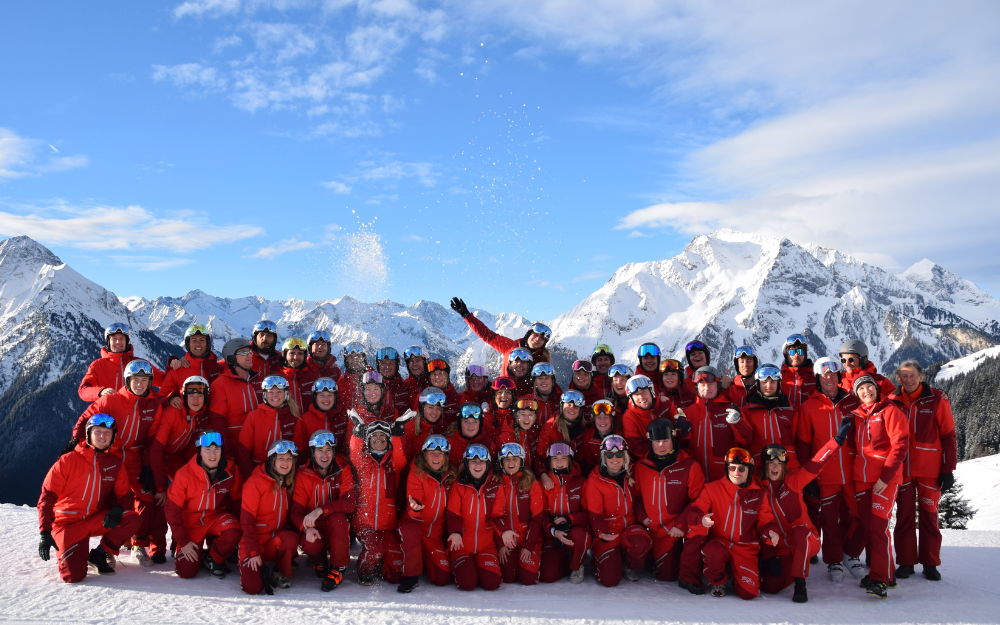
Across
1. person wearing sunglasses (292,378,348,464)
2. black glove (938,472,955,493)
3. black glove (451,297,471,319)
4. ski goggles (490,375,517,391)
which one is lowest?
black glove (938,472,955,493)

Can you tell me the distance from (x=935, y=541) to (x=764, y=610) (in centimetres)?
330

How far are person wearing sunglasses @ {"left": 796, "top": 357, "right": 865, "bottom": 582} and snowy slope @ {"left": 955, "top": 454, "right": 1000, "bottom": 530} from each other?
48.4 meters

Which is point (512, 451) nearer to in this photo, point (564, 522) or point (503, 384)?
point (564, 522)

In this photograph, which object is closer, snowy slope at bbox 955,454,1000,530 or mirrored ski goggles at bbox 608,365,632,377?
mirrored ski goggles at bbox 608,365,632,377

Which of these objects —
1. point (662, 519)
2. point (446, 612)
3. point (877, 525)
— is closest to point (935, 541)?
point (877, 525)

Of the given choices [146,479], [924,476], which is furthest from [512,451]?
[924,476]

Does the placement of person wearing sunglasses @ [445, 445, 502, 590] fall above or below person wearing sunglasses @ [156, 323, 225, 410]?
below

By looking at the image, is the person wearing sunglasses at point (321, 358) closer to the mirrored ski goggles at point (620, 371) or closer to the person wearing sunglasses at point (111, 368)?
the person wearing sunglasses at point (111, 368)

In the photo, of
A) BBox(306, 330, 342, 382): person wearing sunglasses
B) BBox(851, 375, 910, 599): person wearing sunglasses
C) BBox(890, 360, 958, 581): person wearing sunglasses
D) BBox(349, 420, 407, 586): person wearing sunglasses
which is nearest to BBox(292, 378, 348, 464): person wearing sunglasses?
A: BBox(349, 420, 407, 586): person wearing sunglasses

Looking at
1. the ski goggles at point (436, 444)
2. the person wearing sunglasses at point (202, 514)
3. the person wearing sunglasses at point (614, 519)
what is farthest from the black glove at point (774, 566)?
the person wearing sunglasses at point (202, 514)

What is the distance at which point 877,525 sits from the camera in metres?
7.54

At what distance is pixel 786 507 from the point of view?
24.8 feet

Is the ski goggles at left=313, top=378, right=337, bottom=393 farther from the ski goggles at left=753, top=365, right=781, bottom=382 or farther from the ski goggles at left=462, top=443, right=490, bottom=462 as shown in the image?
the ski goggles at left=753, top=365, right=781, bottom=382

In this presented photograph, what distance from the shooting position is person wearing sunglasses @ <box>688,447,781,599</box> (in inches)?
289
